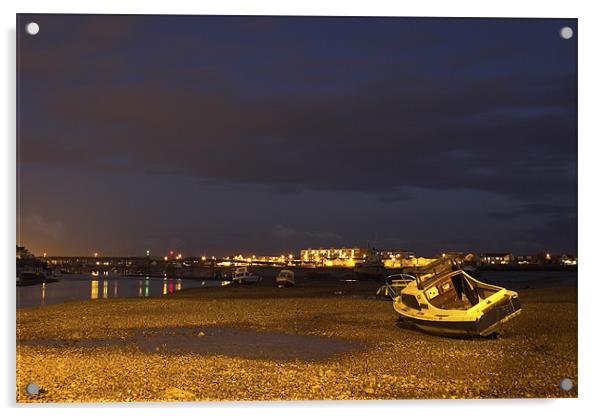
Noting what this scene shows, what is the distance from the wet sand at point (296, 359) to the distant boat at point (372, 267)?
27.8 inches

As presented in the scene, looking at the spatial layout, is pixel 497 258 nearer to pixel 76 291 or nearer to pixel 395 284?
pixel 395 284

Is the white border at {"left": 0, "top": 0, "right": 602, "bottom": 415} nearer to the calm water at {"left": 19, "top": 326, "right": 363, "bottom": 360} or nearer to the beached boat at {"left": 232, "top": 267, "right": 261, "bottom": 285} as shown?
the calm water at {"left": 19, "top": 326, "right": 363, "bottom": 360}

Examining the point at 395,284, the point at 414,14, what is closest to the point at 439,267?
the point at 395,284

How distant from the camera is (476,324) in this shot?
7.64 meters

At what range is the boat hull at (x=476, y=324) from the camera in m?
7.65

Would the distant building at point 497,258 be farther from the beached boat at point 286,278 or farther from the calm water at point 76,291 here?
the calm water at point 76,291

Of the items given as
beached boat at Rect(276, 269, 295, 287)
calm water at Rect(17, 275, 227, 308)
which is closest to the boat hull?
beached boat at Rect(276, 269, 295, 287)

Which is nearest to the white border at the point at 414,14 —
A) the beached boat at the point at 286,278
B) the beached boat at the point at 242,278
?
the beached boat at the point at 286,278

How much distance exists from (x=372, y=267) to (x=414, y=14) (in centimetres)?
392

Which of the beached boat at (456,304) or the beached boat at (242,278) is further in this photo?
the beached boat at (242,278)

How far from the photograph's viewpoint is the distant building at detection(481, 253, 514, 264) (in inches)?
311

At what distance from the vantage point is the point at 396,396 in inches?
252

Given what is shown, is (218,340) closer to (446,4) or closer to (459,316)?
(459,316)

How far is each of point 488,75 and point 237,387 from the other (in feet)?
14.6
